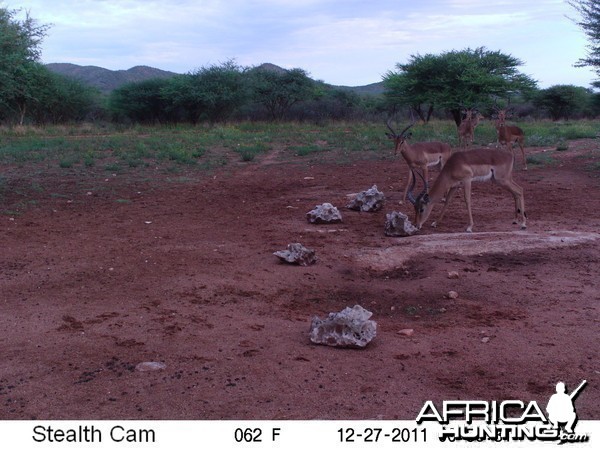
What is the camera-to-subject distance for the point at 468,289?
749cm

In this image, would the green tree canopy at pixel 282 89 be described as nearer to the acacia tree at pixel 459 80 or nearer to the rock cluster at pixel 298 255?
the acacia tree at pixel 459 80

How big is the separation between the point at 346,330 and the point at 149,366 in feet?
5.52

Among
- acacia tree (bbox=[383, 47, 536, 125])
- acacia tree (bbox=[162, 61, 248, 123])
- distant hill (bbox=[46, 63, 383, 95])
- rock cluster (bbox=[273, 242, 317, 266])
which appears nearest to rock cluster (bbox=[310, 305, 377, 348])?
rock cluster (bbox=[273, 242, 317, 266])

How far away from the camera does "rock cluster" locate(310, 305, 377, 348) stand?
564 cm

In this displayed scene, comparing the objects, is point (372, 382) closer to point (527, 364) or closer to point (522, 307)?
point (527, 364)

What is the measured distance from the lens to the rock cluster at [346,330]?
5641 mm

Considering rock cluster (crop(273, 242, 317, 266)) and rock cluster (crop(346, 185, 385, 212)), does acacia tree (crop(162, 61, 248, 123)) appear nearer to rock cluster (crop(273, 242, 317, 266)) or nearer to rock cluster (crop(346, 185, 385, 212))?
rock cluster (crop(346, 185, 385, 212))

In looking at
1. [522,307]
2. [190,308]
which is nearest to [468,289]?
[522,307]

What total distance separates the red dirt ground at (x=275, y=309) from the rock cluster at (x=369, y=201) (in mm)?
192

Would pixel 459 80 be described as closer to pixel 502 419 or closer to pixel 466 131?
pixel 466 131

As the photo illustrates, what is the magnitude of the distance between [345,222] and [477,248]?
8.99ft

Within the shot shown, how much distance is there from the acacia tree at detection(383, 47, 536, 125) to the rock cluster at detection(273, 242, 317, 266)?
26.8 m

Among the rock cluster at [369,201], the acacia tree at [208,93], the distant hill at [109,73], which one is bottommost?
the rock cluster at [369,201]

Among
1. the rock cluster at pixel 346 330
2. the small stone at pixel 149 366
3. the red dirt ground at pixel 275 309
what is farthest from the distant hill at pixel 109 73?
→ the small stone at pixel 149 366
